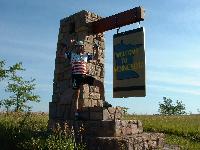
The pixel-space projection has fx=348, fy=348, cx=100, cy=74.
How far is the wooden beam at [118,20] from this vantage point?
8.65 metres

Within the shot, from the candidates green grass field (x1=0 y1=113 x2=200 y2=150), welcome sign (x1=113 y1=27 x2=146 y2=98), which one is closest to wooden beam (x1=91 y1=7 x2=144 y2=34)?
welcome sign (x1=113 y1=27 x2=146 y2=98)

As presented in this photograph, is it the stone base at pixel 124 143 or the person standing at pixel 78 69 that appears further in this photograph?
the person standing at pixel 78 69

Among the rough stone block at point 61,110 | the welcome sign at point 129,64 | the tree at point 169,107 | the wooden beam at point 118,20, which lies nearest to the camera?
the welcome sign at point 129,64

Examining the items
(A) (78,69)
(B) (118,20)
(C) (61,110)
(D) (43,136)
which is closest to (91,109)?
(A) (78,69)

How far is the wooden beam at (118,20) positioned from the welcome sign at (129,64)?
16.1 inches

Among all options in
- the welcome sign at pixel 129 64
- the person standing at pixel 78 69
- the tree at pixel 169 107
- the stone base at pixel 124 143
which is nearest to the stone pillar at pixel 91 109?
the stone base at pixel 124 143

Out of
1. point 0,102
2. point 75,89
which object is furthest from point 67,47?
point 0,102

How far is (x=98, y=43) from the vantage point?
965cm

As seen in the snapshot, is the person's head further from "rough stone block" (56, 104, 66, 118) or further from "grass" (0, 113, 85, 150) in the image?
"grass" (0, 113, 85, 150)

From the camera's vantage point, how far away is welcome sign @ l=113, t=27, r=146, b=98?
819 centimetres

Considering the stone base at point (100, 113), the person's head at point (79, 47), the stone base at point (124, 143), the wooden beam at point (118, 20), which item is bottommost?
the stone base at point (124, 143)

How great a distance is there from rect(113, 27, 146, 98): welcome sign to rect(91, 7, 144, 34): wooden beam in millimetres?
410

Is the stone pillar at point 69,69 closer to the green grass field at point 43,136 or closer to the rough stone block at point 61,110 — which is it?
the rough stone block at point 61,110

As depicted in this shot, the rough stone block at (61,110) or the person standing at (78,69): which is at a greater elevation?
the person standing at (78,69)
